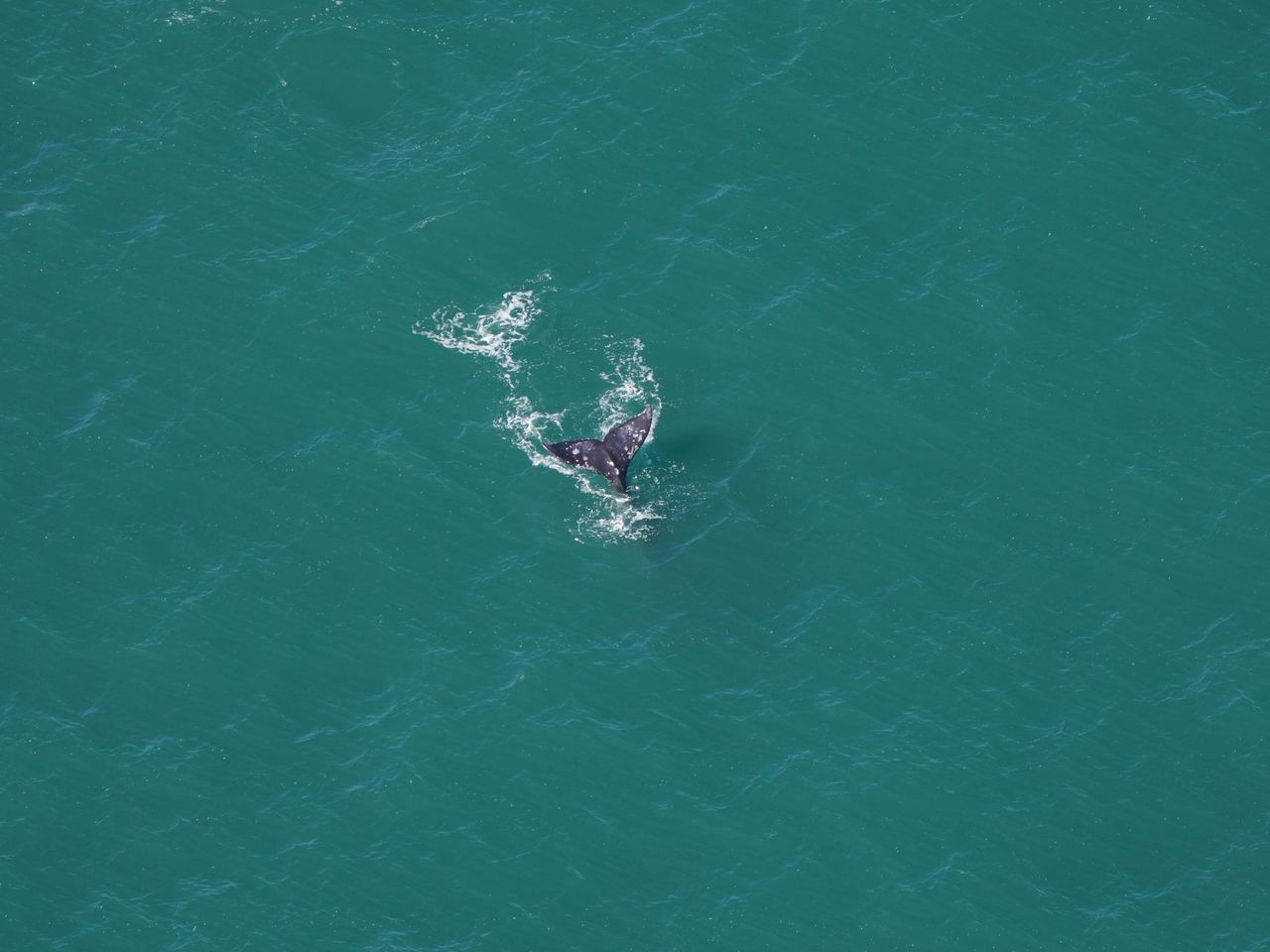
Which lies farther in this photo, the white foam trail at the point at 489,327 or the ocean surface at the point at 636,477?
the white foam trail at the point at 489,327

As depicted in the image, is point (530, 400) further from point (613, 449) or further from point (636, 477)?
point (636, 477)

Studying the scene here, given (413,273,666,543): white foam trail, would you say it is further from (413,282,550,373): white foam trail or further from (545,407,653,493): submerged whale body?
(545,407,653,493): submerged whale body

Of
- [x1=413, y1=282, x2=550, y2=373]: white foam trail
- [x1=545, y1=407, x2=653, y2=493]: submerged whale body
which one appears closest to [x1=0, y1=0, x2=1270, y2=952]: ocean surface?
[x1=413, y1=282, x2=550, y2=373]: white foam trail

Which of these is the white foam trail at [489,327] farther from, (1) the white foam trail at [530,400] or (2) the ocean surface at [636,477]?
(2) the ocean surface at [636,477]

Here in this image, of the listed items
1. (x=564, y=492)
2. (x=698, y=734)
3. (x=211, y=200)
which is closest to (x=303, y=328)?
(x=211, y=200)

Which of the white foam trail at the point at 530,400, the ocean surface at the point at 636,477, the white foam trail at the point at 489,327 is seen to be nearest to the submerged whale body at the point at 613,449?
the white foam trail at the point at 530,400

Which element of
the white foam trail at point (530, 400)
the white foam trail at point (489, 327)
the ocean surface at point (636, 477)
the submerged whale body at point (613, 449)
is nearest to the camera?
the ocean surface at point (636, 477)
